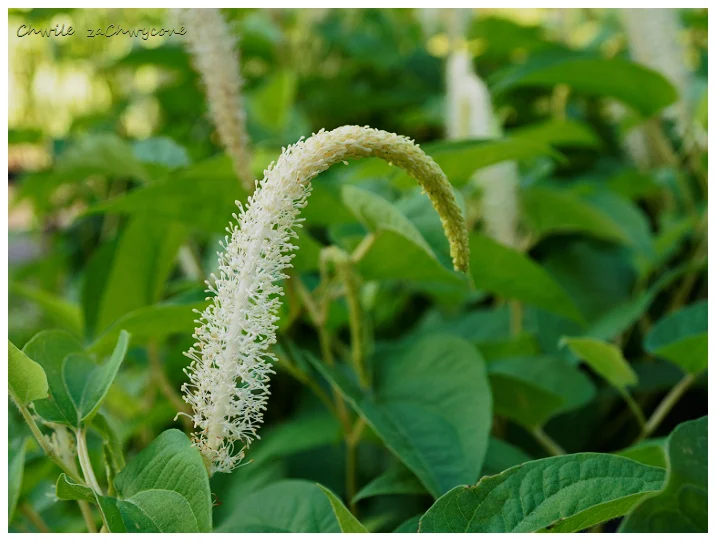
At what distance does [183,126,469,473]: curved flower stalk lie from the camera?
289mm

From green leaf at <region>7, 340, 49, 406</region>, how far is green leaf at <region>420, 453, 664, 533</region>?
179 mm

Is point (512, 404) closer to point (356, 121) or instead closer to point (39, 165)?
point (356, 121)

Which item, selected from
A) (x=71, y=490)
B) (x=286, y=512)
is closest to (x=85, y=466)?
(x=71, y=490)

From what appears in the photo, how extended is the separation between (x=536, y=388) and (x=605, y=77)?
340mm

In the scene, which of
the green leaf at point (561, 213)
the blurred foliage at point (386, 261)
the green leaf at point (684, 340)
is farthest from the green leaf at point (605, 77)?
the green leaf at point (684, 340)

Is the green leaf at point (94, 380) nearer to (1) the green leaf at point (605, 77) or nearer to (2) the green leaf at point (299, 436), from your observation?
(2) the green leaf at point (299, 436)

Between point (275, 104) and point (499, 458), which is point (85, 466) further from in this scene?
point (275, 104)

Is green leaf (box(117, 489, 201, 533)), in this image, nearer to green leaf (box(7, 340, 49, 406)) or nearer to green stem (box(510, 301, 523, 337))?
green leaf (box(7, 340, 49, 406))

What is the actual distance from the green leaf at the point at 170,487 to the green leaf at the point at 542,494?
0.33 ft

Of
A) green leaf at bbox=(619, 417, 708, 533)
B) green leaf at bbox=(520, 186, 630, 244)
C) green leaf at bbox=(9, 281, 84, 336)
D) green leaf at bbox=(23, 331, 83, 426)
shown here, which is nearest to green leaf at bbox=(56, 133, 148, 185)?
green leaf at bbox=(9, 281, 84, 336)
